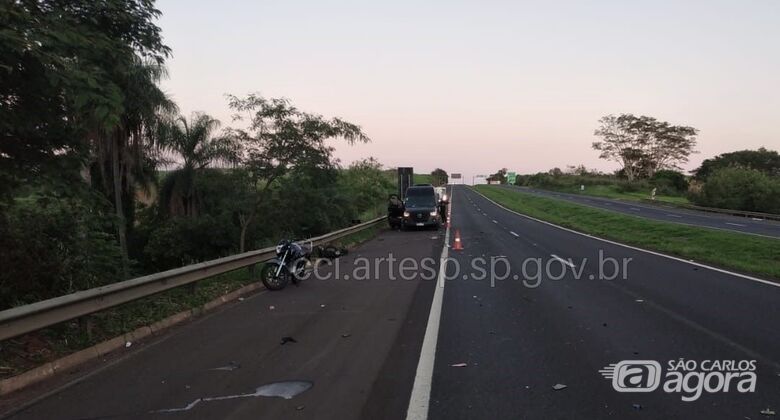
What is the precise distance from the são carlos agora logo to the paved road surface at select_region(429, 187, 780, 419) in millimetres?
107

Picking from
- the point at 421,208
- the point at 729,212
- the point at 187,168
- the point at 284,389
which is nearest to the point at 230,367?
the point at 284,389

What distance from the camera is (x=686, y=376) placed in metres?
5.40

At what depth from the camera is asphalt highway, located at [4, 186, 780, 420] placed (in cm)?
469

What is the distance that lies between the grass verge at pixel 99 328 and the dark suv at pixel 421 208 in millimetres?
18921

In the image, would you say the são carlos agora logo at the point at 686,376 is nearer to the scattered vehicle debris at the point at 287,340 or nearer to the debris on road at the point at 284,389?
the debris on road at the point at 284,389

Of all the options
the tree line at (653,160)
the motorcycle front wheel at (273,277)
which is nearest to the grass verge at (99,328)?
the motorcycle front wheel at (273,277)

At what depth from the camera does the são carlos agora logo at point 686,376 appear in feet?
16.6

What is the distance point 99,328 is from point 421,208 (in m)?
23.6

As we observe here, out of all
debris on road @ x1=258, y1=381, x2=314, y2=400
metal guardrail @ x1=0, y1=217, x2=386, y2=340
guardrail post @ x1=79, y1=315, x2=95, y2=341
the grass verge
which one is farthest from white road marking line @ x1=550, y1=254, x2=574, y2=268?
guardrail post @ x1=79, y1=315, x2=95, y2=341

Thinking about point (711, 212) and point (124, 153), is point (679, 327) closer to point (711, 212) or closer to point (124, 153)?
point (124, 153)

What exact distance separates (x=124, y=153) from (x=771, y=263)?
25291 mm

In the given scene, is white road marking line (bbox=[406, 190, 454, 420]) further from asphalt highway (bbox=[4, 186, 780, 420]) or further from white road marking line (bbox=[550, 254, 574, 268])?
white road marking line (bbox=[550, 254, 574, 268])

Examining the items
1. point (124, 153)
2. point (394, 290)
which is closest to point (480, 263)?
point (394, 290)

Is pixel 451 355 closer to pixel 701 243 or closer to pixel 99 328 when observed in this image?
pixel 99 328
